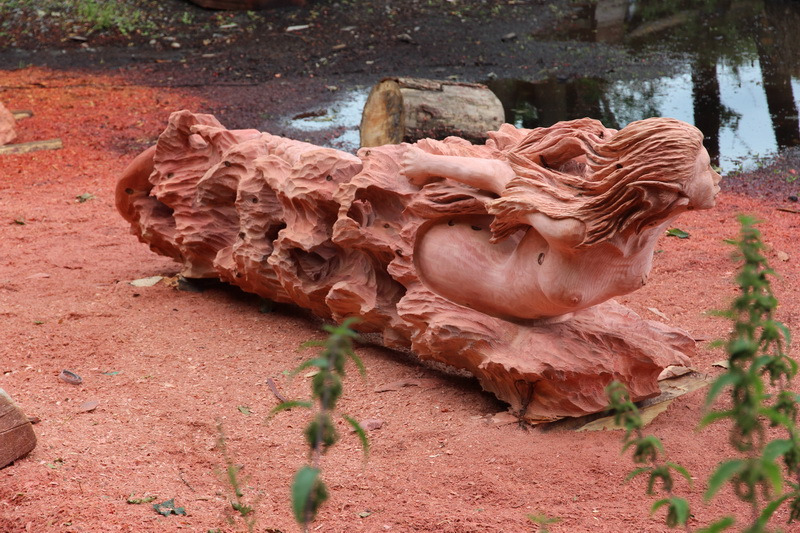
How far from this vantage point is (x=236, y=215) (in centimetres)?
493

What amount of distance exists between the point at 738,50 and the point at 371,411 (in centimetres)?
914

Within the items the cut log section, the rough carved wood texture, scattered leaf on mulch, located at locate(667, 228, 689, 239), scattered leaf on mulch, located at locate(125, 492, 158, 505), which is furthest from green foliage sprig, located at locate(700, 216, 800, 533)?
the rough carved wood texture

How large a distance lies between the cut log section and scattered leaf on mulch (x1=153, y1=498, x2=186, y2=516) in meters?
4.11

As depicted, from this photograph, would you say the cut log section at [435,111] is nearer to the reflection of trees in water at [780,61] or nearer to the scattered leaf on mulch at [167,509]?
the reflection of trees in water at [780,61]

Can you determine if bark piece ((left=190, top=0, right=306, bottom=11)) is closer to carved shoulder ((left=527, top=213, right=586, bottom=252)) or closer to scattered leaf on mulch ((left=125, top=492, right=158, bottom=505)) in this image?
carved shoulder ((left=527, top=213, right=586, bottom=252))

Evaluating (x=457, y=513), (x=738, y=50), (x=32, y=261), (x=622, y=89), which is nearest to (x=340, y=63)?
(x=622, y=89)

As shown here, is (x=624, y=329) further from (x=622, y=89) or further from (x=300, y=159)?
(x=622, y=89)

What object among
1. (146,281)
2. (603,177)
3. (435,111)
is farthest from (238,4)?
(603,177)

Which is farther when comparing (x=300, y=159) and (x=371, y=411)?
(x=300, y=159)

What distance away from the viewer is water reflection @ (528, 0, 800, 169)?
862 cm

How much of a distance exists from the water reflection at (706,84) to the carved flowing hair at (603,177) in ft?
15.8

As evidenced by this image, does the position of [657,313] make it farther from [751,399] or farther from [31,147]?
Answer: [31,147]

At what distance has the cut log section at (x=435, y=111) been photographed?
21.5 ft

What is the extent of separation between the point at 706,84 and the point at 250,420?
782 centimetres
